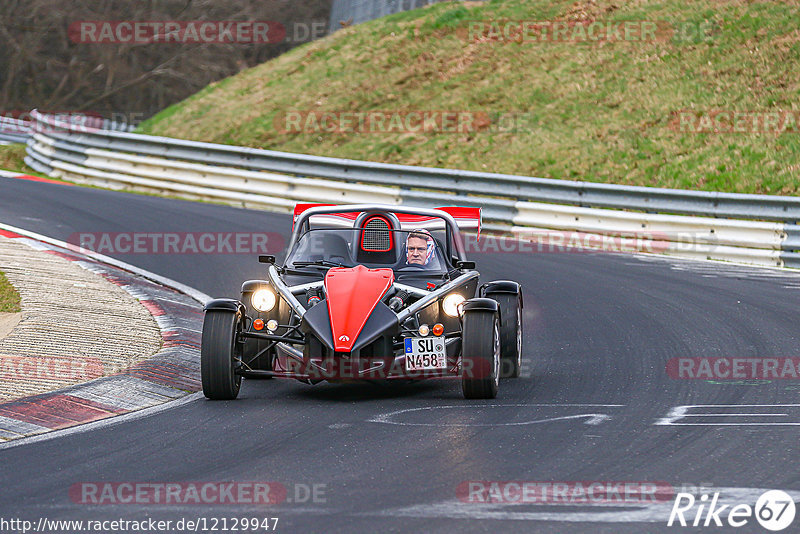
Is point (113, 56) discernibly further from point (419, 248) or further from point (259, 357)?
point (259, 357)

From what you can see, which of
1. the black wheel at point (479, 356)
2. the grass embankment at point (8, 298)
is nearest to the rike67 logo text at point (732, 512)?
the black wheel at point (479, 356)

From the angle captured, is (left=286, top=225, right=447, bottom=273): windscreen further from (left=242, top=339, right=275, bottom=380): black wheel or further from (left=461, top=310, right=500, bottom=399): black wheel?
(left=461, top=310, right=500, bottom=399): black wheel

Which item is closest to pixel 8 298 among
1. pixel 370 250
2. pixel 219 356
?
pixel 370 250

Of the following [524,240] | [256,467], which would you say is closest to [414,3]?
[524,240]

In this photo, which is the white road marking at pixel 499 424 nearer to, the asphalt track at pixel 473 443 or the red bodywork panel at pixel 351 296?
the asphalt track at pixel 473 443

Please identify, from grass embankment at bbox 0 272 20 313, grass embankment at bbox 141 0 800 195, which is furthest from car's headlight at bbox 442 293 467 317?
grass embankment at bbox 141 0 800 195

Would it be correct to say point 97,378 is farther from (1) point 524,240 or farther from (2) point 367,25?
(2) point 367,25

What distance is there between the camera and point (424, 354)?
8.23 m

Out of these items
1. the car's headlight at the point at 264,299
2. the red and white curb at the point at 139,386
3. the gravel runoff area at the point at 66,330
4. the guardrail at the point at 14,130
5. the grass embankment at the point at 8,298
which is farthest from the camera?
the guardrail at the point at 14,130

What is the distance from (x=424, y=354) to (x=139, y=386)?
2.15m

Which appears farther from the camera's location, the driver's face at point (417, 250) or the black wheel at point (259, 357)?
the driver's face at point (417, 250)

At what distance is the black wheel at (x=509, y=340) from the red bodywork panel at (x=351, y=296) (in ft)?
3.53

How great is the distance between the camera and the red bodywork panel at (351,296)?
26.6ft

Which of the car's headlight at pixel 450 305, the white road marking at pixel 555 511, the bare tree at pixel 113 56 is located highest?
the bare tree at pixel 113 56
